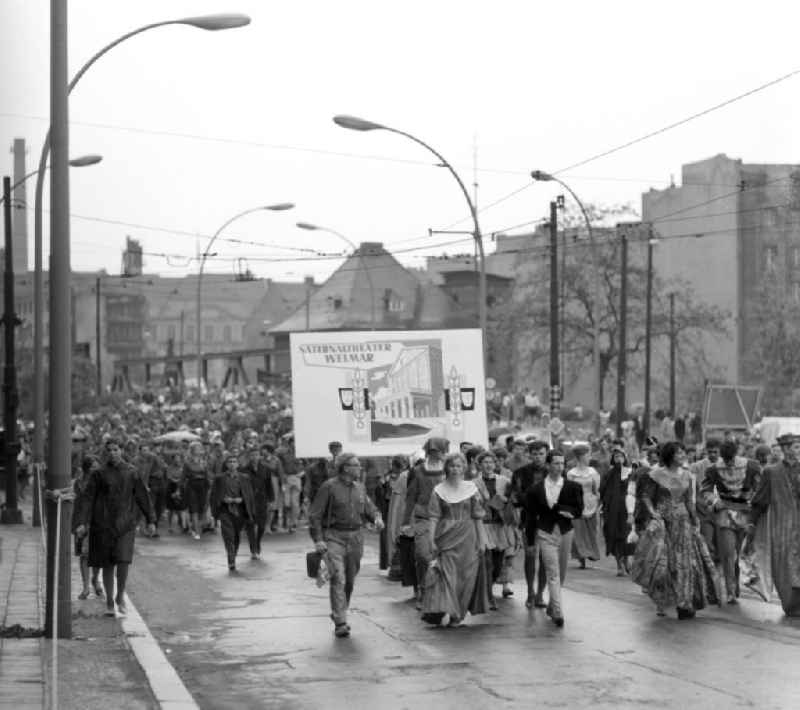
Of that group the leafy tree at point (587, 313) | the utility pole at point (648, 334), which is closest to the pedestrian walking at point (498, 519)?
the utility pole at point (648, 334)

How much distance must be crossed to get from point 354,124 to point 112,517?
15.5m

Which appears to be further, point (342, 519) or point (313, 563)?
point (342, 519)

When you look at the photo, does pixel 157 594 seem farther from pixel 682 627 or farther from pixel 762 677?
pixel 762 677

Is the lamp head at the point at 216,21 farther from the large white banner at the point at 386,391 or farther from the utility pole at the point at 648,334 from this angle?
the utility pole at the point at 648,334

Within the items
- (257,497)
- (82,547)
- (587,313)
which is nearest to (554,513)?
(82,547)

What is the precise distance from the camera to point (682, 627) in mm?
14961

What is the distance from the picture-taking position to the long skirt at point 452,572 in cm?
1537

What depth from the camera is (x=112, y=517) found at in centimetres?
1686

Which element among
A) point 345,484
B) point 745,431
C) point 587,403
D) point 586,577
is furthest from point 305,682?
point 587,403

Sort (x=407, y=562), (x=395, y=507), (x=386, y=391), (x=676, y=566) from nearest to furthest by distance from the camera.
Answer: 1. (x=676, y=566)
2. (x=407, y=562)
3. (x=395, y=507)
4. (x=386, y=391)

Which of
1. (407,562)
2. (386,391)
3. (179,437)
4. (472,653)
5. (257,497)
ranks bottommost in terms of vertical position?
(472,653)

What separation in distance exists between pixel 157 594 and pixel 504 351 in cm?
5582

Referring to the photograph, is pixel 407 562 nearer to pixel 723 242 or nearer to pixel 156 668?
pixel 156 668

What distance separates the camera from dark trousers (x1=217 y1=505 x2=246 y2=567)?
23203 millimetres
